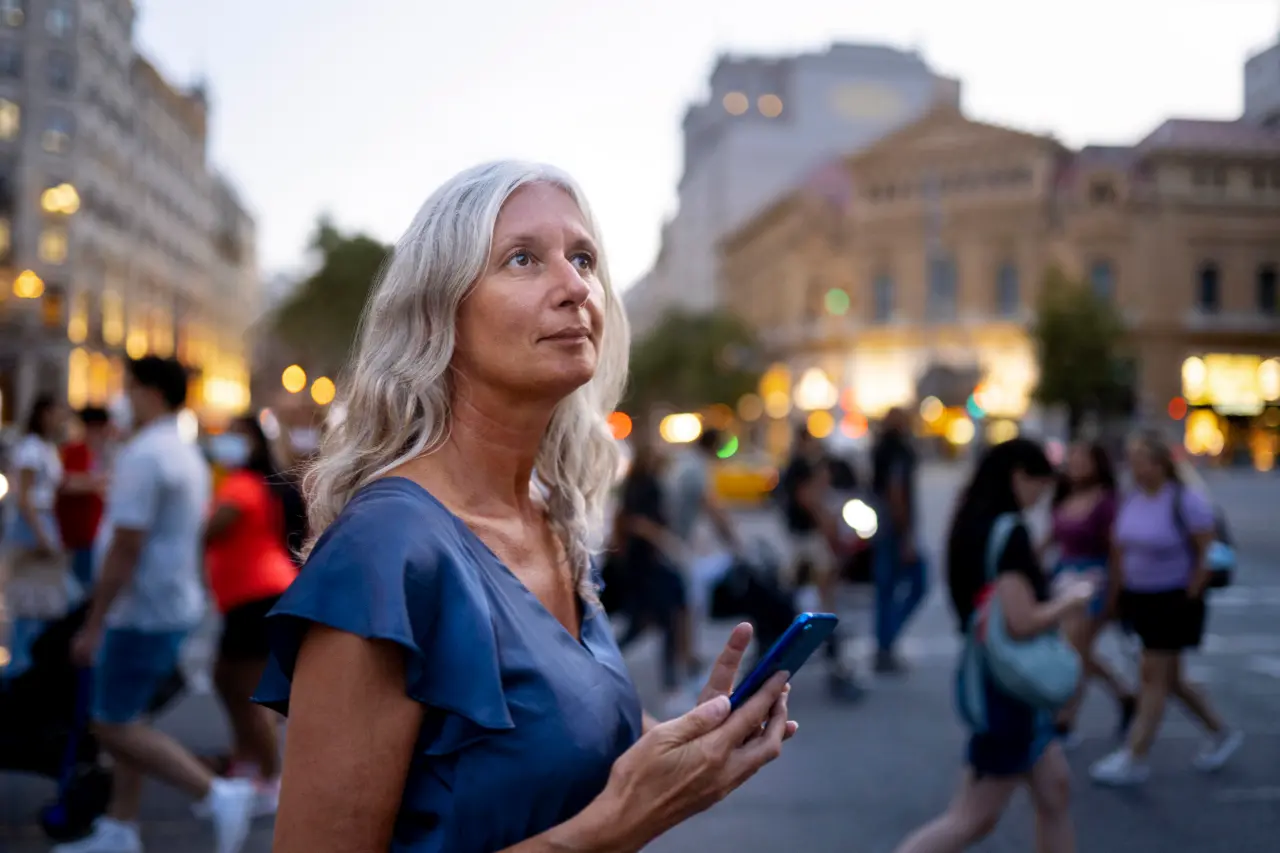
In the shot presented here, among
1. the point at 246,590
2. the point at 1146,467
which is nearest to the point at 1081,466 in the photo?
the point at 1146,467

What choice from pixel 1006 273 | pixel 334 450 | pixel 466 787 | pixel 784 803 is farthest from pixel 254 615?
pixel 1006 273

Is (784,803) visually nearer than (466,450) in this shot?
No

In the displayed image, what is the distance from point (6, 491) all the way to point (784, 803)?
8.88m

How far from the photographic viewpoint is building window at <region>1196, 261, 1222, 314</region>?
28.6 metres

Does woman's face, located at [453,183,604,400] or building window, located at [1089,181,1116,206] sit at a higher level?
building window, located at [1089,181,1116,206]

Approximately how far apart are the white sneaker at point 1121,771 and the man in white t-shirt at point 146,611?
4483mm

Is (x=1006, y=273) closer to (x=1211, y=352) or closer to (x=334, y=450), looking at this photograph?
(x=1211, y=352)

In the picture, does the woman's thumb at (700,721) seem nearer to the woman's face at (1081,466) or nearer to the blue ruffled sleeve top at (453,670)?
the blue ruffled sleeve top at (453,670)

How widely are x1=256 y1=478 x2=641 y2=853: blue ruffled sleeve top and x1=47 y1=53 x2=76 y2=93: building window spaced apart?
23.7 feet

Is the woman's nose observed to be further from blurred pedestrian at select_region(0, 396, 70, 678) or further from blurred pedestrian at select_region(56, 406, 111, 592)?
blurred pedestrian at select_region(56, 406, 111, 592)

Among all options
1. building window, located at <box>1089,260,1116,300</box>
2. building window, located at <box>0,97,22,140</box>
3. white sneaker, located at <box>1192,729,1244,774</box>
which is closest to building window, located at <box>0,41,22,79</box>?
building window, located at <box>0,97,22,140</box>

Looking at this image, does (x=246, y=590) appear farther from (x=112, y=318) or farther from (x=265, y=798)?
(x=112, y=318)

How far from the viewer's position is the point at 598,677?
179 cm

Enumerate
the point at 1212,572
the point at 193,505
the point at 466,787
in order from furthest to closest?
the point at 1212,572 → the point at 193,505 → the point at 466,787
